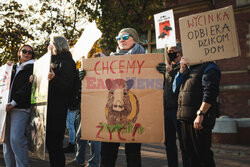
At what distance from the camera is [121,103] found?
2668 mm

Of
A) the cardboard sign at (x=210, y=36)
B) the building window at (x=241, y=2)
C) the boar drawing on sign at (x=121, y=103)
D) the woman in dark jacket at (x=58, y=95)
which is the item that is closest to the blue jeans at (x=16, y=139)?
the woman in dark jacket at (x=58, y=95)

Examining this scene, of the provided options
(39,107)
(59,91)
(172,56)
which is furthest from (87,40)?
(172,56)

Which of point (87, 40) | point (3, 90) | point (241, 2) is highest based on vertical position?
point (241, 2)

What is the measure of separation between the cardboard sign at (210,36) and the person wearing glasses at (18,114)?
212cm

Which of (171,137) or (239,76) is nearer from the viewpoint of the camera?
(171,137)

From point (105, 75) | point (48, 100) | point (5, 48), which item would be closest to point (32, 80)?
point (48, 100)

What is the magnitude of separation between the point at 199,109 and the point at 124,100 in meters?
0.82

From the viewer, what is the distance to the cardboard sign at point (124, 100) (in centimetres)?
261

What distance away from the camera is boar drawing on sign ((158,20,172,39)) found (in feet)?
13.4

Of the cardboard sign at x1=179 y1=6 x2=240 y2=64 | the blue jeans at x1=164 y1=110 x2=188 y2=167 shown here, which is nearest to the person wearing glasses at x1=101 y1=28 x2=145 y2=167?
the cardboard sign at x1=179 y1=6 x2=240 y2=64

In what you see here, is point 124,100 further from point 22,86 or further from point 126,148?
point 22,86

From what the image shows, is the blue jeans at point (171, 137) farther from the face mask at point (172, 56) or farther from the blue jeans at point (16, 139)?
the blue jeans at point (16, 139)

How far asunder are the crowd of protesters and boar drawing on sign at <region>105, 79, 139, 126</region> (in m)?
0.32

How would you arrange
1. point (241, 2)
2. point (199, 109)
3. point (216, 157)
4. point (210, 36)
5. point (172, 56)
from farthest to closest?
point (241, 2)
point (216, 157)
point (172, 56)
point (210, 36)
point (199, 109)
